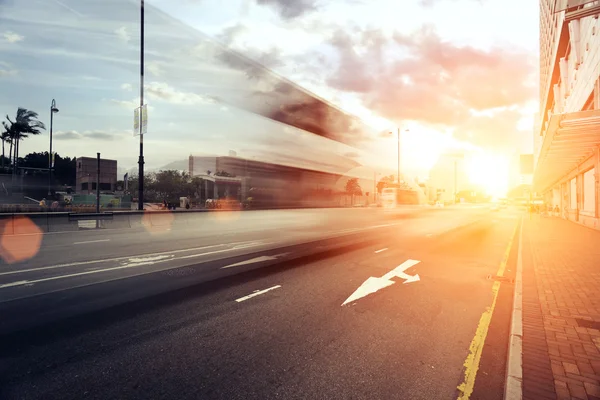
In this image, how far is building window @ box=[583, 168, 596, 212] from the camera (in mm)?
20373

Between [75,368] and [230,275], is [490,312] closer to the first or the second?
[230,275]

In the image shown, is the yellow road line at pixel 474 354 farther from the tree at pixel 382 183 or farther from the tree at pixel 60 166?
the tree at pixel 60 166

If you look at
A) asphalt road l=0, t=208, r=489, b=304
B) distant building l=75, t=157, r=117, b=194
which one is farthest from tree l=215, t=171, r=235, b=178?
asphalt road l=0, t=208, r=489, b=304

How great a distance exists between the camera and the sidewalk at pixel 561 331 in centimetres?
309

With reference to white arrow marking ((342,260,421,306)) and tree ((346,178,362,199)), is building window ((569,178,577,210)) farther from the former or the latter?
tree ((346,178,362,199))

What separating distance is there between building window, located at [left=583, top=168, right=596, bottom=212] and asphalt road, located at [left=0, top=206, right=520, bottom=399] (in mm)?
20509

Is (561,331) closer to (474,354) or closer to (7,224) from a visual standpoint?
(474,354)

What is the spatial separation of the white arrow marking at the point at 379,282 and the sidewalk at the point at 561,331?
90.7 inches

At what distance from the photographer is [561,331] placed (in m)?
4.34

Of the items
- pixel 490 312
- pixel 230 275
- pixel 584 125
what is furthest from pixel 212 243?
pixel 584 125

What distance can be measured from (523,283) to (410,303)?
3.19 metres

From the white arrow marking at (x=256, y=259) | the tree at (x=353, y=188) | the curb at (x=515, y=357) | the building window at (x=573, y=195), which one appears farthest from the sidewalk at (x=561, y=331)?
the tree at (x=353, y=188)

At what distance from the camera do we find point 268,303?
531 centimetres

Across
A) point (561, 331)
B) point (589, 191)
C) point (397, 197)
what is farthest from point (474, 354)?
point (397, 197)
